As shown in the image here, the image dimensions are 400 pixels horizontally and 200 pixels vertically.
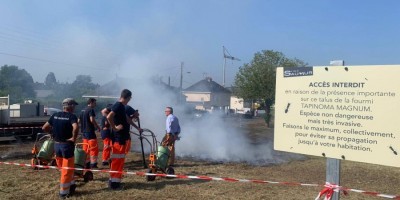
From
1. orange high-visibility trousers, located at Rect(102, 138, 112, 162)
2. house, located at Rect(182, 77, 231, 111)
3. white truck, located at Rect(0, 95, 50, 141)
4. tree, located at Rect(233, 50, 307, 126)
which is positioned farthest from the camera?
house, located at Rect(182, 77, 231, 111)

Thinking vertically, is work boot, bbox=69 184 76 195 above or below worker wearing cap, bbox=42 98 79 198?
below

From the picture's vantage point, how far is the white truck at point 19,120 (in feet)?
58.1

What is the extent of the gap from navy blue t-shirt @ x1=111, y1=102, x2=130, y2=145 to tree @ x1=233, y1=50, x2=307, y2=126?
93.5ft

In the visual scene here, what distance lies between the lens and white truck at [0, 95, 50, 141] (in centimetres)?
1772

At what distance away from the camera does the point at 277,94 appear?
3863mm

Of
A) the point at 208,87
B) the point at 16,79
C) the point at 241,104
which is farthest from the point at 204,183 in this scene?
the point at 16,79

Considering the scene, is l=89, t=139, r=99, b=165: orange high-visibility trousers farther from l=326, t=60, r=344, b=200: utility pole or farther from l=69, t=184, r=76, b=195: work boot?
l=326, t=60, r=344, b=200: utility pole

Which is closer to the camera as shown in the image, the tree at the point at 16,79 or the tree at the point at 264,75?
the tree at the point at 264,75

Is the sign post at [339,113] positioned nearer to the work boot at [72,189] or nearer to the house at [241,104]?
the work boot at [72,189]

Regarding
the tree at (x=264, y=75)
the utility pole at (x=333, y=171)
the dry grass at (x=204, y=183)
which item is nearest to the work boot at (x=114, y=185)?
the dry grass at (x=204, y=183)

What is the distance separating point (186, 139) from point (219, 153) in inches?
140

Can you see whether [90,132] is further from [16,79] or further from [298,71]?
[16,79]

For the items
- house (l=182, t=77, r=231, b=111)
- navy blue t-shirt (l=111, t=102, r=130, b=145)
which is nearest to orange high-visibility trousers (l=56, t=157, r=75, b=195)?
navy blue t-shirt (l=111, t=102, r=130, b=145)

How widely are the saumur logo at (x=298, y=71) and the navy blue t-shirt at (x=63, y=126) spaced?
4.57m
